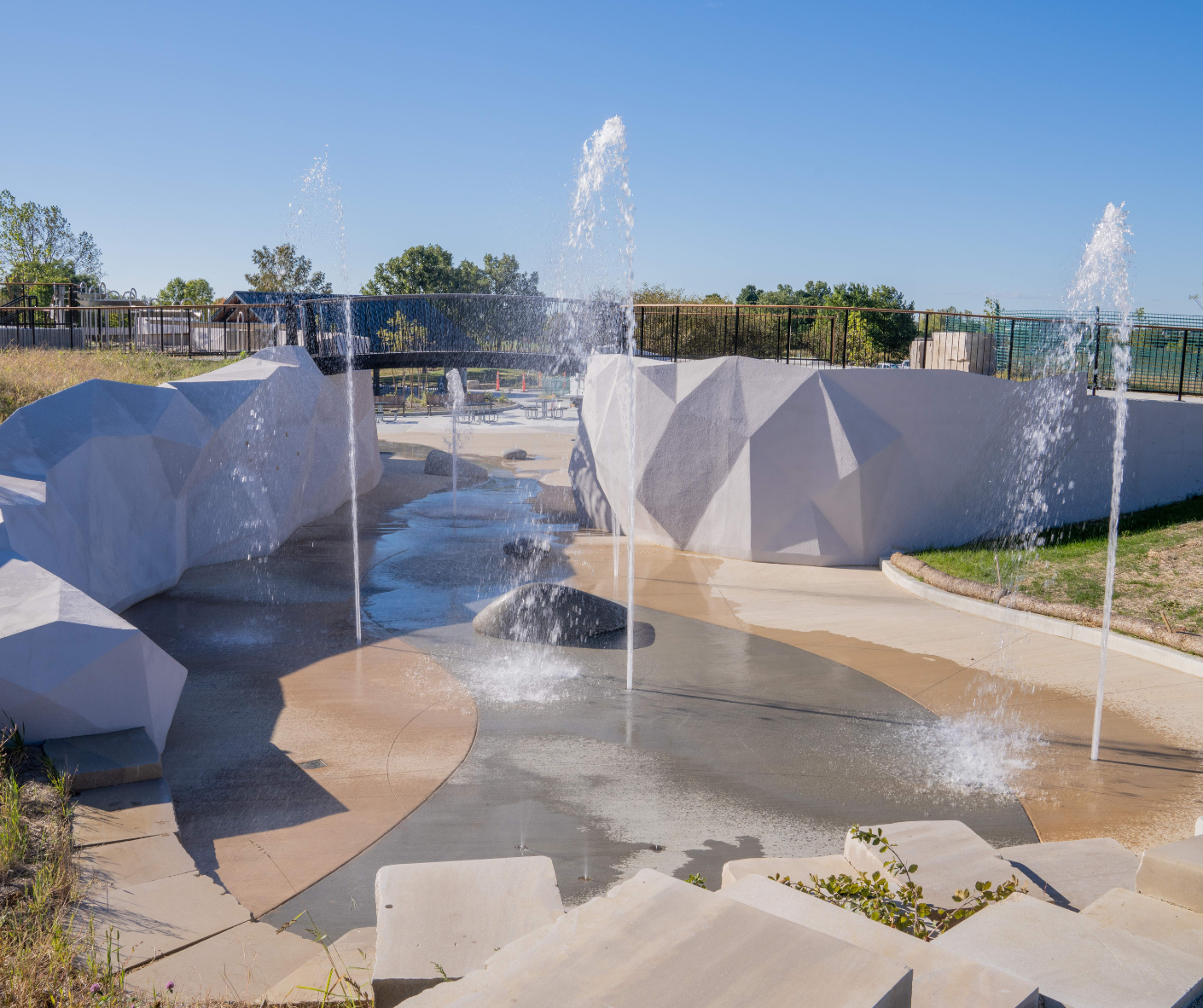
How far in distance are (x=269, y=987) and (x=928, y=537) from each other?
12993 mm

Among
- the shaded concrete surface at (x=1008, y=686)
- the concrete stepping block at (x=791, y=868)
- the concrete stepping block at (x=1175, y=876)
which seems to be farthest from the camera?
the shaded concrete surface at (x=1008, y=686)

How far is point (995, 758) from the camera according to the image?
761cm

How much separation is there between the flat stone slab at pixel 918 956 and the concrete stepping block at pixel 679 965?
157 mm

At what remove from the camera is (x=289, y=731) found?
8.02 meters

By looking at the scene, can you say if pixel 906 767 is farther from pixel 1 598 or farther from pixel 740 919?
pixel 1 598

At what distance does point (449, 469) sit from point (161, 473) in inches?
543

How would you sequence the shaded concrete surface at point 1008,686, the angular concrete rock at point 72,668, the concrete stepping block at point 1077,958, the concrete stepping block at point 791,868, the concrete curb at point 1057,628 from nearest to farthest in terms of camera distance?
the concrete stepping block at point 1077,958 → the concrete stepping block at point 791,868 → the angular concrete rock at point 72,668 → the shaded concrete surface at point 1008,686 → the concrete curb at point 1057,628

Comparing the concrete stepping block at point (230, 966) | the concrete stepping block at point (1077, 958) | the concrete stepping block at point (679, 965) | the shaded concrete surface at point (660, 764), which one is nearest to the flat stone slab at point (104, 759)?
the shaded concrete surface at point (660, 764)

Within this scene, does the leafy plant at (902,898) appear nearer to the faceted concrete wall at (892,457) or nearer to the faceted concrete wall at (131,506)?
A: the faceted concrete wall at (131,506)

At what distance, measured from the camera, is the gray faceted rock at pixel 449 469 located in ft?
85.1

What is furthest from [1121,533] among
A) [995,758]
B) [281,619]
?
[281,619]

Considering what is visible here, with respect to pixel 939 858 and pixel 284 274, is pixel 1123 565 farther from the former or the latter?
pixel 284 274

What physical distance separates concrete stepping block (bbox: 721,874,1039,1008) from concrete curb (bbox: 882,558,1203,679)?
8173 mm

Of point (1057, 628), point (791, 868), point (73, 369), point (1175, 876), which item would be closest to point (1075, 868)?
point (1175, 876)
